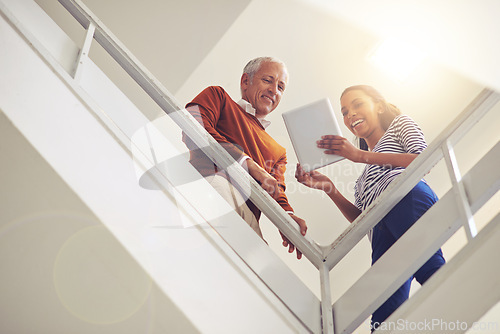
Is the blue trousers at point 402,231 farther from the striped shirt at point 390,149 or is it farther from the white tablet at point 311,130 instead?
the white tablet at point 311,130

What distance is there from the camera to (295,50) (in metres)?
2.70

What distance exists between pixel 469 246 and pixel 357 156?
21.5 inches

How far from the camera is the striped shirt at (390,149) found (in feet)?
4.61

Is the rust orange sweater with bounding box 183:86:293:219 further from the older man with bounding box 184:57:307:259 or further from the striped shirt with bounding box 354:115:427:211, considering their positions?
the striped shirt with bounding box 354:115:427:211

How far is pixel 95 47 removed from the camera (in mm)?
2650

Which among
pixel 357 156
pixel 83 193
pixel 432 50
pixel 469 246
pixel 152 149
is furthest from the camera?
pixel 432 50

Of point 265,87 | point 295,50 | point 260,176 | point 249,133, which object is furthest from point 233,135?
point 295,50

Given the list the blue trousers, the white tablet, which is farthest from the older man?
the blue trousers

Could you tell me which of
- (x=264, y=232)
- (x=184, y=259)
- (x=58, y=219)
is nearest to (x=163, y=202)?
(x=184, y=259)

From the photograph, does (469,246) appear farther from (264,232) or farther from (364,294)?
(264,232)

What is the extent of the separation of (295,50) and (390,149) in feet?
4.57

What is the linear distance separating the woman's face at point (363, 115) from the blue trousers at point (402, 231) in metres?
0.38

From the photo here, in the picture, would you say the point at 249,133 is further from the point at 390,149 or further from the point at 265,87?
the point at 390,149

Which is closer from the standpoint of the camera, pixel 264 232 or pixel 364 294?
pixel 364 294
